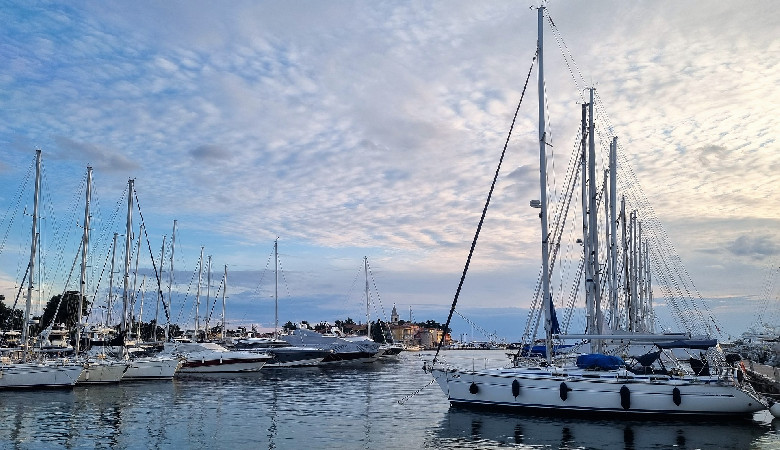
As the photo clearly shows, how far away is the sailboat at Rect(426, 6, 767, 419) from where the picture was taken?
101 feet

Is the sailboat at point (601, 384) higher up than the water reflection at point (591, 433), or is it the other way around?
the sailboat at point (601, 384)

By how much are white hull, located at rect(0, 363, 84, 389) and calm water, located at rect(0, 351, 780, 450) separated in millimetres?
1722

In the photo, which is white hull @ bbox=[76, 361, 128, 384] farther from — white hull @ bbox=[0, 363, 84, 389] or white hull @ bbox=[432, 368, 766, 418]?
white hull @ bbox=[432, 368, 766, 418]

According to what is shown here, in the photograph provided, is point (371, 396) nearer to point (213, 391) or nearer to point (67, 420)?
point (213, 391)

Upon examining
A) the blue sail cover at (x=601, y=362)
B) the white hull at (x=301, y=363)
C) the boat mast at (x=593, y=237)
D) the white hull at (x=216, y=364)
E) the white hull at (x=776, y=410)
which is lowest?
the white hull at (x=301, y=363)

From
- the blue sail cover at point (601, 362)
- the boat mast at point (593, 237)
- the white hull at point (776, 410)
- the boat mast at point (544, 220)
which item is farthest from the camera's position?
the boat mast at point (593, 237)

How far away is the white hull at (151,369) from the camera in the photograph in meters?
58.0

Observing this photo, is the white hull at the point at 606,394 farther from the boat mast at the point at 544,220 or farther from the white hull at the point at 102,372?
the white hull at the point at 102,372

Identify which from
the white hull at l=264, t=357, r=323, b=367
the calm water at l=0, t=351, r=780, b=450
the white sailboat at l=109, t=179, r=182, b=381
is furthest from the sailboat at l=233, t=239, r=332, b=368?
the calm water at l=0, t=351, r=780, b=450

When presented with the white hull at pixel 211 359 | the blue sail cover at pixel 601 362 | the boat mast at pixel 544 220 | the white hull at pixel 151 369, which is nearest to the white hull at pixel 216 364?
the white hull at pixel 211 359

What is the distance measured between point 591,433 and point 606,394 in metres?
3.98

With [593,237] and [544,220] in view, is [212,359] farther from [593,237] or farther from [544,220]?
[544,220]

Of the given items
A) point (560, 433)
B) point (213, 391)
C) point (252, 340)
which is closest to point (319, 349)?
point (252, 340)

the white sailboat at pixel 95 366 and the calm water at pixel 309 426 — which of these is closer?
the calm water at pixel 309 426
